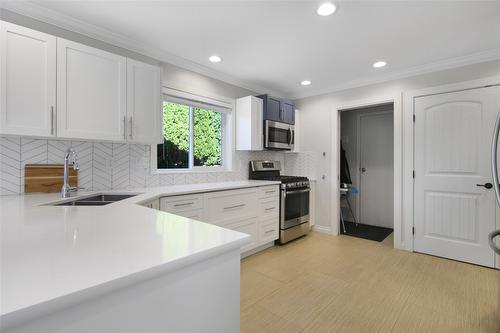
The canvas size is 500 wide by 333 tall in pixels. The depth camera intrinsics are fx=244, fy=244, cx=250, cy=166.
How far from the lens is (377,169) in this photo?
14.8 feet

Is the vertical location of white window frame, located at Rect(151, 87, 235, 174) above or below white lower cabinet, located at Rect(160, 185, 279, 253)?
above

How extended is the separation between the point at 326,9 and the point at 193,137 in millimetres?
2101

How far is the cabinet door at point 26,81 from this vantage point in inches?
64.2

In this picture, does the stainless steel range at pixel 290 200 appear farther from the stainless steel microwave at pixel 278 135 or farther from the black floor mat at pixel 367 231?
the black floor mat at pixel 367 231

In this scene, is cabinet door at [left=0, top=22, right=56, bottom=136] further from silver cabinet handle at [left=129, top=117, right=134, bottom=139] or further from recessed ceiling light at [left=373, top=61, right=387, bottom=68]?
recessed ceiling light at [left=373, top=61, right=387, bottom=68]

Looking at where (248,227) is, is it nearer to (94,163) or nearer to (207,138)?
(207,138)

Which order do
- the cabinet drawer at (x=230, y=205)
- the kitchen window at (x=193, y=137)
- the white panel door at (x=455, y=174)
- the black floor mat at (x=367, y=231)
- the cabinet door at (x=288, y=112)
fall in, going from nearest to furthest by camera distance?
the cabinet drawer at (x=230, y=205), the white panel door at (x=455, y=174), the kitchen window at (x=193, y=137), the black floor mat at (x=367, y=231), the cabinet door at (x=288, y=112)

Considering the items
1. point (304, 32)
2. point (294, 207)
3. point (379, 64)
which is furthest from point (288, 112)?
point (304, 32)

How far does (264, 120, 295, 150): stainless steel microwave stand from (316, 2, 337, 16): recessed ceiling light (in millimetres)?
1815

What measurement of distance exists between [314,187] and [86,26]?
3.58m

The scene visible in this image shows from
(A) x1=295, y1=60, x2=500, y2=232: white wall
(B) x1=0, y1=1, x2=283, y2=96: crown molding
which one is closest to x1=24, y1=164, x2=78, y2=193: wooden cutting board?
(B) x1=0, y1=1, x2=283, y2=96: crown molding

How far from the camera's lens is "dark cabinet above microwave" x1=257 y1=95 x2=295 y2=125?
3.68m

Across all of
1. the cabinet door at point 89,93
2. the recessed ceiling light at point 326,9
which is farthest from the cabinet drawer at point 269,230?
the recessed ceiling light at point 326,9

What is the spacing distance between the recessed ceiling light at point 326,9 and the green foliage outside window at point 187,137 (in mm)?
1914
